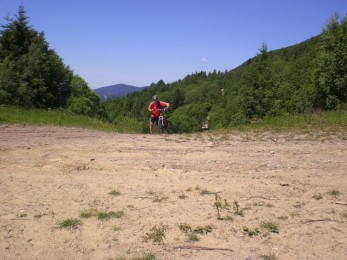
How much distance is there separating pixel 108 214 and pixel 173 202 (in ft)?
3.63

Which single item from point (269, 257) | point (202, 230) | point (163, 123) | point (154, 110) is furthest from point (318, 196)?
point (154, 110)

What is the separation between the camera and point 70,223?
193 inches

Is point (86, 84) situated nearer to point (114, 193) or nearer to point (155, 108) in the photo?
point (155, 108)

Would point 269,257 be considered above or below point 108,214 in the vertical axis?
below

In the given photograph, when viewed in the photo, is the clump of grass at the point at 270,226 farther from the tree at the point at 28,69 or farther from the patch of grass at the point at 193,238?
the tree at the point at 28,69

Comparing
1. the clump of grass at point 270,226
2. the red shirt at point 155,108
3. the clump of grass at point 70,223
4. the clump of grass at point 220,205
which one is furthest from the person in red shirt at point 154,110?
the clump of grass at point 270,226

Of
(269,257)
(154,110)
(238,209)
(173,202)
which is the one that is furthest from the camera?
(154,110)

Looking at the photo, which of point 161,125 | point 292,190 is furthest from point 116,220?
point 161,125

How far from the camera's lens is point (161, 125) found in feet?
49.4

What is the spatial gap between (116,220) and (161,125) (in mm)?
10155

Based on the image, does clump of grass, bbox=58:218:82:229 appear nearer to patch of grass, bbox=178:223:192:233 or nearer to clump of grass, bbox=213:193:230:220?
patch of grass, bbox=178:223:192:233

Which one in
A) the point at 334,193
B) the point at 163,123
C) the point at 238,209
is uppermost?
the point at 163,123

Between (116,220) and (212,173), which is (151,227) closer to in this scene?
(116,220)

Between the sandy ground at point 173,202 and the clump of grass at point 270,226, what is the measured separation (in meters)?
0.01
